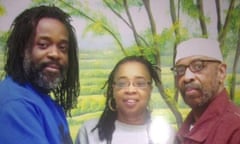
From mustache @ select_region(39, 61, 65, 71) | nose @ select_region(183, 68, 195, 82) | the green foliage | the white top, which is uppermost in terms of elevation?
the green foliage

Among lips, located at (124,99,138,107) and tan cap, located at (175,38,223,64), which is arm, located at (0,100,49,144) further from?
tan cap, located at (175,38,223,64)

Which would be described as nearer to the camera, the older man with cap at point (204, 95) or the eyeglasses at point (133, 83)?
the older man with cap at point (204, 95)

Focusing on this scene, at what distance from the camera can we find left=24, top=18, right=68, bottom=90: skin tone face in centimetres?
105

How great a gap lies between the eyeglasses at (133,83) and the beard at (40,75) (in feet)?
1.10

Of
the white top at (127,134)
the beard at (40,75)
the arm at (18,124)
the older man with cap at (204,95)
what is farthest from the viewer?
the white top at (127,134)

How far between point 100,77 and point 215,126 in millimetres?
525

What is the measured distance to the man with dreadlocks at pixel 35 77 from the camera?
89 centimetres

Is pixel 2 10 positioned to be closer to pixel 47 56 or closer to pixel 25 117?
pixel 47 56

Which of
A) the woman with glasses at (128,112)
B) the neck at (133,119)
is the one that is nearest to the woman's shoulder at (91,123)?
the woman with glasses at (128,112)

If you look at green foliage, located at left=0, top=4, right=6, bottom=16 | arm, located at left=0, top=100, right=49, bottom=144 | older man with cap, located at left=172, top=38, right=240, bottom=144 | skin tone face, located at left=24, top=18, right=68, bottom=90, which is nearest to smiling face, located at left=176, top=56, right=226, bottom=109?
older man with cap, located at left=172, top=38, right=240, bottom=144

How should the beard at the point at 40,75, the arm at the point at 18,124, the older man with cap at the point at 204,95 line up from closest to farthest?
the arm at the point at 18,124 → the beard at the point at 40,75 → the older man with cap at the point at 204,95

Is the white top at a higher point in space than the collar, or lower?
lower

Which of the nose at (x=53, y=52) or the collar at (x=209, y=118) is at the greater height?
the nose at (x=53, y=52)

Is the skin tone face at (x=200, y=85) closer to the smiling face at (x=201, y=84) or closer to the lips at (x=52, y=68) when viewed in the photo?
the smiling face at (x=201, y=84)
